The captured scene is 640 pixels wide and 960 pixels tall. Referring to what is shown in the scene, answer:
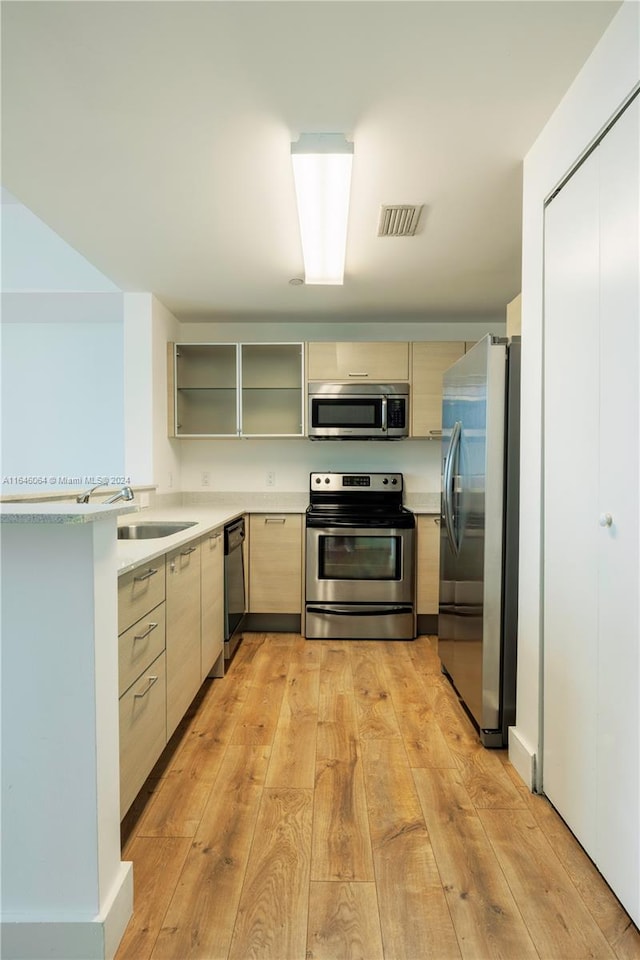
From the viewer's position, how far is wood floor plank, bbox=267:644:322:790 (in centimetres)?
183

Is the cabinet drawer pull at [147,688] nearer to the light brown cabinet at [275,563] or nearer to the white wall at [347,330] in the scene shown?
the light brown cabinet at [275,563]

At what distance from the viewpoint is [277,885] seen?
4.32 ft

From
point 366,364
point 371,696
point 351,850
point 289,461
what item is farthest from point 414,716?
point 366,364

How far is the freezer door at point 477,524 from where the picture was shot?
2000 millimetres

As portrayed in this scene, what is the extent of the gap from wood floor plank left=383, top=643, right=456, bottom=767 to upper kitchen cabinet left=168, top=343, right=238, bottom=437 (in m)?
2.03

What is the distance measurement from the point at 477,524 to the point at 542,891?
121 centimetres

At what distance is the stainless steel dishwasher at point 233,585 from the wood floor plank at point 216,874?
1062 millimetres

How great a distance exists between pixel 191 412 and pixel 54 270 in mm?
1329

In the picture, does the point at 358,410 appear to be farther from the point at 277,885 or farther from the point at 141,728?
the point at 277,885

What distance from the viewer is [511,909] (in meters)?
1.25

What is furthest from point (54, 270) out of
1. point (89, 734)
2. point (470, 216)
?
point (89, 734)

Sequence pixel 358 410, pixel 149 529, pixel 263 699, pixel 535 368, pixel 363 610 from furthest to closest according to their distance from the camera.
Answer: pixel 358 410 < pixel 363 610 < pixel 149 529 < pixel 263 699 < pixel 535 368

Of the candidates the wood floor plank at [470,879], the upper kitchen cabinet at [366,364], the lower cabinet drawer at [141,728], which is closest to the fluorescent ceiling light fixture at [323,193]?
the upper kitchen cabinet at [366,364]

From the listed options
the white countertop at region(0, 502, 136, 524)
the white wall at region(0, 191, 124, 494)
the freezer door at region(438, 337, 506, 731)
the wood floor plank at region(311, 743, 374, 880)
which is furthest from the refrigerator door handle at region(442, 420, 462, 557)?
the white wall at region(0, 191, 124, 494)
